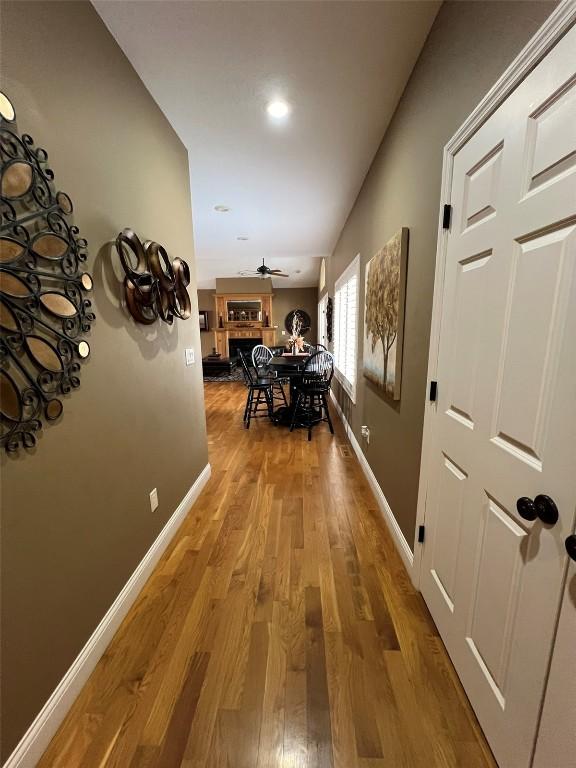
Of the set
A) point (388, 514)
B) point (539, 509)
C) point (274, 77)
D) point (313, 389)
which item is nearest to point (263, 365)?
point (313, 389)

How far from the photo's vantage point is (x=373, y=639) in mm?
1268

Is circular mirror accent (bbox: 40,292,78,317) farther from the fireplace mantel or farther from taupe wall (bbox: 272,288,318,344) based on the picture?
Answer: taupe wall (bbox: 272,288,318,344)

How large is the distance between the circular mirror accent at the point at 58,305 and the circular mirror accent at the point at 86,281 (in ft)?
0.39

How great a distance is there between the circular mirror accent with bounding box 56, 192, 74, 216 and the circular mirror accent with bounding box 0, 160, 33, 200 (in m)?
0.12

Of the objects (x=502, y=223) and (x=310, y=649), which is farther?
(x=310, y=649)

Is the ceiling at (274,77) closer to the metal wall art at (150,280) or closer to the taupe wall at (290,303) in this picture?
the metal wall art at (150,280)

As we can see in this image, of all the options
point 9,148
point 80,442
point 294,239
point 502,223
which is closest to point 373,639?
point 80,442

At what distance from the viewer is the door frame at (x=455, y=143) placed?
0.66 metres

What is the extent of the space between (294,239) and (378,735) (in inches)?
202

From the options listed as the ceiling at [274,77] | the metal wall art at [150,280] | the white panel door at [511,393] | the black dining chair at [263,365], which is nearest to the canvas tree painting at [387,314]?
the white panel door at [511,393]

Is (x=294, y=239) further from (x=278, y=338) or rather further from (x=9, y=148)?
(x=278, y=338)

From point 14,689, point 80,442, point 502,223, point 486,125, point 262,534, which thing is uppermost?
point 486,125

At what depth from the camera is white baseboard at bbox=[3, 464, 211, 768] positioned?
89cm

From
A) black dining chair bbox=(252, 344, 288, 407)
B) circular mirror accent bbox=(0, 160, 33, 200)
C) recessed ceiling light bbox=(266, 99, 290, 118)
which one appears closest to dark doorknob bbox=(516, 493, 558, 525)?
circular mirror accent bbox=(0, 160, 33, 200)
